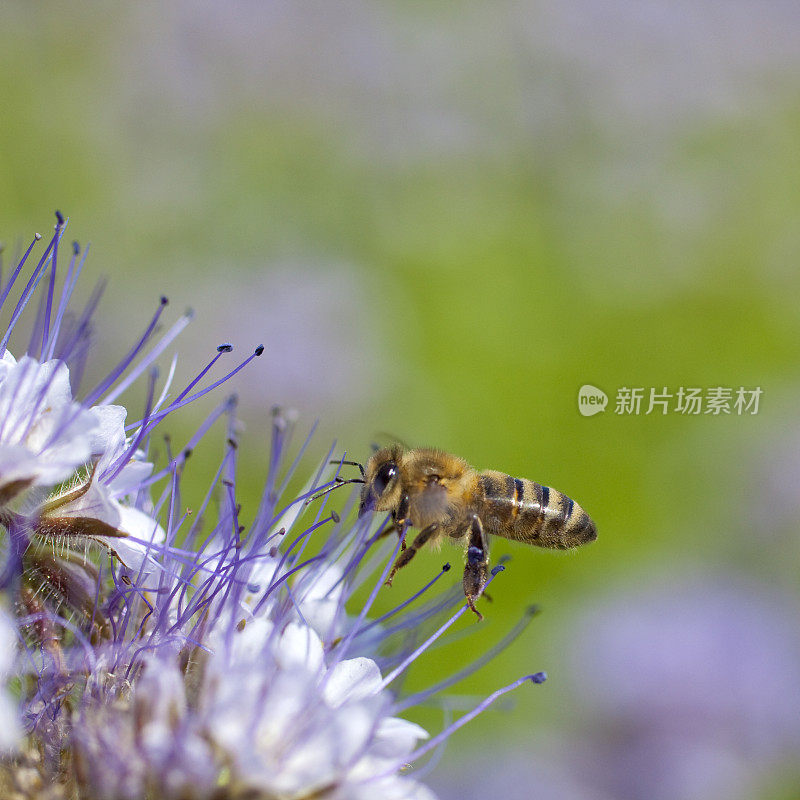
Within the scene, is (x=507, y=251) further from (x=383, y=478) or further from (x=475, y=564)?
(x=475, y=564)

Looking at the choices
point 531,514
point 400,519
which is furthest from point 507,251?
point 400,519

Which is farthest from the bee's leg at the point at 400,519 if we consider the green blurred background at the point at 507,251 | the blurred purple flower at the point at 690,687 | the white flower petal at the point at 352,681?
the blurred purple flower at the point at 690,687

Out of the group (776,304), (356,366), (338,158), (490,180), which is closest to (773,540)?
(776,304)

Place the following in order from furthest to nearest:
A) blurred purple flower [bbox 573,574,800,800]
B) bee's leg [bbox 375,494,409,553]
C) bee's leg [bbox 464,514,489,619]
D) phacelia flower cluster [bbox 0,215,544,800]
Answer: blurred purple flower [bbox 573,574,800,800], bee's leg [bbox 375,494,409,553], bee's leg [bbox 464,514,489,619], phacelia flower cluster [bbox 0,215,544,800]

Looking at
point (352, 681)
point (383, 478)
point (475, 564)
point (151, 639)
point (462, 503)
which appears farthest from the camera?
point (462, 503)

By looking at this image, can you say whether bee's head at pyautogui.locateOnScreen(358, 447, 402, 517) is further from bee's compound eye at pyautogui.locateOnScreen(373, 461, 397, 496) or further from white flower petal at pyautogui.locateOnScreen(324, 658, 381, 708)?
white flower petal at pyautogui.locateOnScreen(324, 658, 381, 708)

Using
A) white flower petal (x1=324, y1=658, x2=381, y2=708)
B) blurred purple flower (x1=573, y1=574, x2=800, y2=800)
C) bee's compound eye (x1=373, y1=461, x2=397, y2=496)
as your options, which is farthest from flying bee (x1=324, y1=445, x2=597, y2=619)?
blurred purple flower (x1=573, y1=574, x2=800, y2=800)
